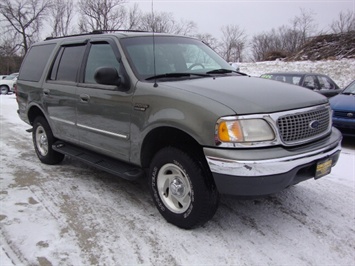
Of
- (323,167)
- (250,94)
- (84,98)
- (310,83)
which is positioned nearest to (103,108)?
(84,98)

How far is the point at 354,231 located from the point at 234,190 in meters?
1.45

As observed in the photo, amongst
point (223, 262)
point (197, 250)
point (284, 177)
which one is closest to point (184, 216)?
point (197, 250)

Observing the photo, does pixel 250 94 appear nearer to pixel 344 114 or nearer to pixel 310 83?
pixel 344 114

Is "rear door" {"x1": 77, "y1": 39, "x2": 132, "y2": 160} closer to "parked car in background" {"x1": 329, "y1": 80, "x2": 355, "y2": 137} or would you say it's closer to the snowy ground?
the snowy ground

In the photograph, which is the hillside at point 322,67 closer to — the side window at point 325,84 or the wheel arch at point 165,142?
the side window at point 325,84

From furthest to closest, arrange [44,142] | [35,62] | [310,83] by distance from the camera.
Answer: [310,83] < [35,62] < [44,142]

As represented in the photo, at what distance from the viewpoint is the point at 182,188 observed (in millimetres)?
3350

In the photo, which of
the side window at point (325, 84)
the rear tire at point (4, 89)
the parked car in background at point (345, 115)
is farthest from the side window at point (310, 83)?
the rear tire at point (4, 89)

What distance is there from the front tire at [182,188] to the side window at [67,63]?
197 cm

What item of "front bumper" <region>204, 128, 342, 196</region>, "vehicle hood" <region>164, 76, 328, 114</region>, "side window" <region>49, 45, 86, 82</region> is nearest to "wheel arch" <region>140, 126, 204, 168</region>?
"front bumper" <region>204, 128, 342, 196</region>

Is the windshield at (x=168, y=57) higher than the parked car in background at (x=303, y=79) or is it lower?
higher

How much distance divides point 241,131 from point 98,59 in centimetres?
228

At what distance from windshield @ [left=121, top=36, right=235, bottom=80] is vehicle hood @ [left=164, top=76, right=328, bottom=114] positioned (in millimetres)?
403

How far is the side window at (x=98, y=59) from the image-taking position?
4112 millimetres
